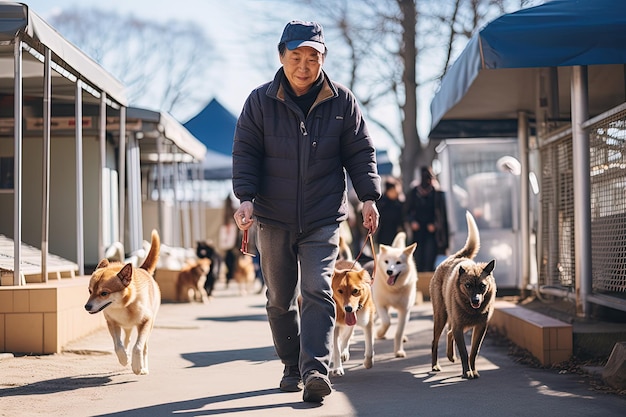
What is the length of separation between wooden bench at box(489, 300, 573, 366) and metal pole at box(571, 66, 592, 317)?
349 mm

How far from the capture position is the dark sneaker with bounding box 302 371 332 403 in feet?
15.7

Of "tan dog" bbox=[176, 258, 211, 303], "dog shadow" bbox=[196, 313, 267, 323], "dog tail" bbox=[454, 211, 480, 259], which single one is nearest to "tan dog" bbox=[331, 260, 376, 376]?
"dog tail" bbox=[454, 211, 480, 259]

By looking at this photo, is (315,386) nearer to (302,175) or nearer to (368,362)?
(302,175)

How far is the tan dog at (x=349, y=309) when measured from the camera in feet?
19.8

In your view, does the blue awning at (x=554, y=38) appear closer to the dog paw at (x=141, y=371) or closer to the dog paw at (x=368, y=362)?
the dog paw at (x=368, y=362)

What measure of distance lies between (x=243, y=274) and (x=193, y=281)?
2.78 meters

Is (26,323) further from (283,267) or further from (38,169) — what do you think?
(38,169)

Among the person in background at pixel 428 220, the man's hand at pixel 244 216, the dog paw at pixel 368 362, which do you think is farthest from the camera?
the person in background at pixel 428 220

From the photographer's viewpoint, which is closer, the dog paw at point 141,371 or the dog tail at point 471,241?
the dog paw at point 141,371

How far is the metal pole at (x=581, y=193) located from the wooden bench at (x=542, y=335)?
349 millimetres

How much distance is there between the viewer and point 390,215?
509 inches

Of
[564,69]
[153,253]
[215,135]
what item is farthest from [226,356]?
[215,135]

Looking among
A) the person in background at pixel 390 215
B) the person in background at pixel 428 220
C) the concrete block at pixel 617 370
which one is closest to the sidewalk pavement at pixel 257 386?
the concrete block at pixel 617 370

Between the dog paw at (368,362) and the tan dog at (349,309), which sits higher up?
the tan dog at (349,309)
